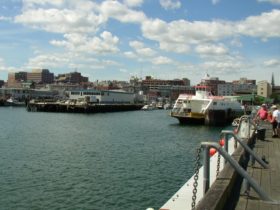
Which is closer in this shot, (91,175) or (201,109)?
(91,175)

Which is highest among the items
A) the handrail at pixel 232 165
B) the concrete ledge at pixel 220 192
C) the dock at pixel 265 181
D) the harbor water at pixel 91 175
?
the handrail at pixel 232 165

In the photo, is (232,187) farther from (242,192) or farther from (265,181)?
(265,181)

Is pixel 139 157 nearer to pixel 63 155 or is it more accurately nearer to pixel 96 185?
pixel 63 155

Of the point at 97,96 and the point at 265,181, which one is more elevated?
the point at 97,96

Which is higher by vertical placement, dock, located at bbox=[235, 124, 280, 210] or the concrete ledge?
the concrete ledge

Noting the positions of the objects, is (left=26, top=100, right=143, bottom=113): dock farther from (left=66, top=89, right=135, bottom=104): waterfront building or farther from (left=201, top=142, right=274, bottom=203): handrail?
(left=201, top=142, right=274, bottom=203): handrail

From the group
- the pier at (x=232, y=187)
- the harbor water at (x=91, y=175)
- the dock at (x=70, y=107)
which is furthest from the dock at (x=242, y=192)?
the dock at (x=70, y=107)

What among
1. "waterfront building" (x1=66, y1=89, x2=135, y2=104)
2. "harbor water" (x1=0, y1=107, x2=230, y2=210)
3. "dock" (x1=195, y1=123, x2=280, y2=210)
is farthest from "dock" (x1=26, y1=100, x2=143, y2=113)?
"dock" (x1=195, y1=123, x2=280, y2=210)

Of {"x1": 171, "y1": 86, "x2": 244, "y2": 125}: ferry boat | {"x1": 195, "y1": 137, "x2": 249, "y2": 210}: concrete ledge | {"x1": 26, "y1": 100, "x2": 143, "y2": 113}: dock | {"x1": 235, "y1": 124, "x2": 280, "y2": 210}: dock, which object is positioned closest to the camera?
{"x1": 195, "y1": 137, "x2": 249, "y2": 210}: concrete ledge

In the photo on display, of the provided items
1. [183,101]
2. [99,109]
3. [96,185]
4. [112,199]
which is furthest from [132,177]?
[99,109]

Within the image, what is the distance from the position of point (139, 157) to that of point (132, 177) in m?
7.45

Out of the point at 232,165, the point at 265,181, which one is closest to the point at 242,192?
the point at 265,181

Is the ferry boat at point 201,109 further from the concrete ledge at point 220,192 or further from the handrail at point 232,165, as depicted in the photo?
the handrail at point 232,165

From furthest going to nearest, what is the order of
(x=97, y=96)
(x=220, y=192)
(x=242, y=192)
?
(x=97, y=96) → (x=242, y=192) → (x=220, y=192)
